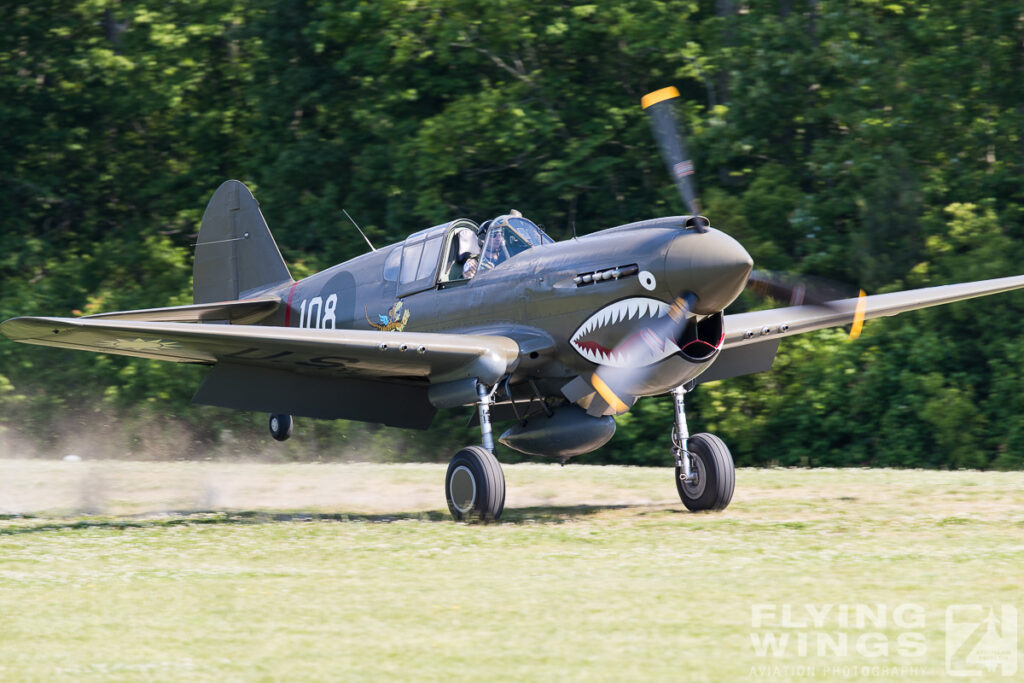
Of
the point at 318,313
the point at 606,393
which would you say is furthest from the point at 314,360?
the point at 606,393

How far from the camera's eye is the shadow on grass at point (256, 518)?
10656 mm

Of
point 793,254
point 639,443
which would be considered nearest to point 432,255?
point 639,443

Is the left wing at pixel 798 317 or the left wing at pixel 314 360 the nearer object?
the left wing at pixel 314 360

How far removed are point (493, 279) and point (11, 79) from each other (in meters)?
20.2

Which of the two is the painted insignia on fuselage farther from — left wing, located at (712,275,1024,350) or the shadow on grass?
left wing, located at (712,275,1024,350)

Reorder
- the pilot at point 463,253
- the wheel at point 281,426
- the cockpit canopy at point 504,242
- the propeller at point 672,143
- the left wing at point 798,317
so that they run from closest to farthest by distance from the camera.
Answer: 1. the propeller at point 672,143
2. the left wing at point 798,317
3. the cockpit canopy at point 504,242
4. the pilot at point 463,253
5. the wheel at point 281,426

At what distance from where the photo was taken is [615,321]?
980 centimetres

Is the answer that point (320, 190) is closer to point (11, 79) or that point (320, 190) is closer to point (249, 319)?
point (11, 79)

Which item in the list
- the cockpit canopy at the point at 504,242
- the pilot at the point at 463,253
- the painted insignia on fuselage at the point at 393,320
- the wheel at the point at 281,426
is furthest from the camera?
the wheel at the point at 281,426

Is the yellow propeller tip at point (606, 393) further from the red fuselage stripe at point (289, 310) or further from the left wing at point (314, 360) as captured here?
the red fuselage stripe at point (289, 310)

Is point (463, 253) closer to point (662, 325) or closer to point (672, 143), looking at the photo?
point (672, 143)

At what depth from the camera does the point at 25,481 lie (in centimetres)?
1423

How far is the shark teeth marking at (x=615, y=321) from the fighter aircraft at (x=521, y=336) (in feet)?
0.04

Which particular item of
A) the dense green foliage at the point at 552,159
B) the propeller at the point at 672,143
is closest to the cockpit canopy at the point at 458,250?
the propeller at the point at 672,143
